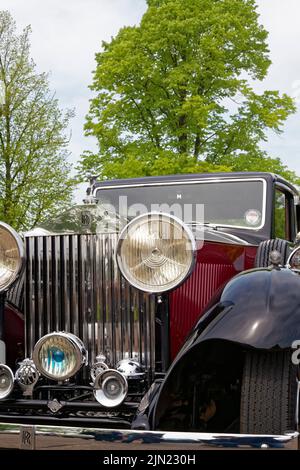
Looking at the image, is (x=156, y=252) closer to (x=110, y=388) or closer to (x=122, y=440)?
(x=110, y=388)

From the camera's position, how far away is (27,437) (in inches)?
103

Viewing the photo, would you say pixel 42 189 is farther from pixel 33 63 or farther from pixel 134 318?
pixel 134 318

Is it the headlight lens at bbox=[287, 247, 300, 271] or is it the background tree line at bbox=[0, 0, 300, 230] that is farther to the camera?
the background tree line at bbox=[0, 0, 300, 230]

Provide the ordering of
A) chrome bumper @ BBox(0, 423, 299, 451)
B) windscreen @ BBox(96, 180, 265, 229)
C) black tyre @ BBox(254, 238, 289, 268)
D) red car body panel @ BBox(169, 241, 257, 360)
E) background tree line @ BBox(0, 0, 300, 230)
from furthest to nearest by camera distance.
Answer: background tree line @ BBox(0, 0, 300, 230) → windscreen @ BBox(96, 180, 265, 229) → black tyre @ BBox(254, 238, 289, 268) → red car body panel @ BBox(169, 241, 257, 360) → chrome bumper @ BBox(0, 423, 299, 451)

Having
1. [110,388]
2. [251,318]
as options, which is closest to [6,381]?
[110,388]

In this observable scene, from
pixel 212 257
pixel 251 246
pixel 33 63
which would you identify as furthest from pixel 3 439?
pixel 33 63

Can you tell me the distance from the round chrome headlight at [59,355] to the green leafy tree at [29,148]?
1538 centimetres

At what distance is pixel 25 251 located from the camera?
10.7ft

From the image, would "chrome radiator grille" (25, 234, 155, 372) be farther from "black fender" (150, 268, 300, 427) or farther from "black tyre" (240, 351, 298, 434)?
"black tyre" (240, 351, 298, 434)

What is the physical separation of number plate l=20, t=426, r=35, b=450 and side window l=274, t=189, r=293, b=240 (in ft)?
9.00

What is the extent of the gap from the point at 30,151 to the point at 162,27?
197 inches

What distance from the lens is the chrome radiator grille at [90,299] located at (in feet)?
10.4

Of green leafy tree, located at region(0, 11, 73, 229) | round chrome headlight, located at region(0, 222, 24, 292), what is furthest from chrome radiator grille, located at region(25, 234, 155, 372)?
green leafy tree, located at region(0, 11, 73, 229)

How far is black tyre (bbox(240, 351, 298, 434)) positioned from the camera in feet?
8.43
